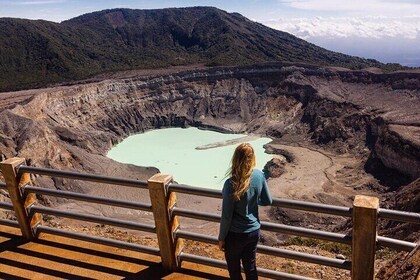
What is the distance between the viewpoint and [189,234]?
5.95 meters

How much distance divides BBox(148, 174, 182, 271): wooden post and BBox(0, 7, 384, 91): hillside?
252 ft

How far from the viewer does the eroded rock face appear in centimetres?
4016

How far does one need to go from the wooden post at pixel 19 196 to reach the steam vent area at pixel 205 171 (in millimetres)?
23

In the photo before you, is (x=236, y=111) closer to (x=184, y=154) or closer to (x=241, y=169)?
(x=184, y=154)

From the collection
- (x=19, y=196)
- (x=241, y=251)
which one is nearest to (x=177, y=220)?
(x=241, y=251)

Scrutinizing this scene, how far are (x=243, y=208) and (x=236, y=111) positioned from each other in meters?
63.4

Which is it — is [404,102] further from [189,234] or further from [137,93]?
[189,234]

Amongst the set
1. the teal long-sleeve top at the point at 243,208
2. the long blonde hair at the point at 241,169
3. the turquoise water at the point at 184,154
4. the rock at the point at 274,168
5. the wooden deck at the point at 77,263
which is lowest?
the rock at the point at 274,168

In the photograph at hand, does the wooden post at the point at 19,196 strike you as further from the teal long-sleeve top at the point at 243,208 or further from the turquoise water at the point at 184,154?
the turquoise water at the point at 184,154

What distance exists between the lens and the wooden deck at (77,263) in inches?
245

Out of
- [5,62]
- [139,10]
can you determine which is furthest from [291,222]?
[139,10]

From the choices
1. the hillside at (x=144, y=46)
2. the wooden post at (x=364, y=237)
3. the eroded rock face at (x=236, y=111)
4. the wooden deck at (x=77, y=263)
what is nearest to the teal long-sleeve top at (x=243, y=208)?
the wooden post at (x=364, y=237)

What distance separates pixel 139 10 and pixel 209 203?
144 m

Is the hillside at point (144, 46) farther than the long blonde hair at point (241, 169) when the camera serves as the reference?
Yes
